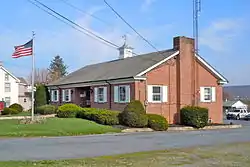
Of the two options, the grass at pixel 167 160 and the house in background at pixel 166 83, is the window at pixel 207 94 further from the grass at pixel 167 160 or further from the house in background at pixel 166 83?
the grass at pixel 167 160

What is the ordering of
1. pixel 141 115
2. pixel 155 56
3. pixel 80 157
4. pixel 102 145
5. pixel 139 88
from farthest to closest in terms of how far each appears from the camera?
pixel 155 56 < pixel 139 88 < pixel 141 115 < pixel 102 145 < pixel 80 157

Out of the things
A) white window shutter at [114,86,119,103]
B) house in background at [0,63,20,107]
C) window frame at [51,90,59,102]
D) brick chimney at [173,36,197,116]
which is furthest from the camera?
house in background at [0,63,20,107]

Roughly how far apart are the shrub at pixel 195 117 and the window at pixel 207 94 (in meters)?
3.25

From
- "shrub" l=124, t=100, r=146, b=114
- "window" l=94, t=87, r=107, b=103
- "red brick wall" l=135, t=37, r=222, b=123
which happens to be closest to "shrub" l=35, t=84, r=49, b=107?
"window" l=94, t=87, r=107, b=103

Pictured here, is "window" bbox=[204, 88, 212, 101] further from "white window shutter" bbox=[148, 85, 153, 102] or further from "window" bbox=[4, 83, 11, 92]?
"window" bbox=[4, 83, 11, 92]

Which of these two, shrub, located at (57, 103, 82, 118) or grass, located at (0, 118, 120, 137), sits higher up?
shrub, located at (57, 103, 82, 118)

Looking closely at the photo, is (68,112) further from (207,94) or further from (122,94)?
(207,94)

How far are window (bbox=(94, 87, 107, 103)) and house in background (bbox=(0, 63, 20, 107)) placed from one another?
3100cm

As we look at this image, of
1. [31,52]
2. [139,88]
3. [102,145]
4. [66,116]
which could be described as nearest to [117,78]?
[139,88]

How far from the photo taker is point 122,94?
108 feet

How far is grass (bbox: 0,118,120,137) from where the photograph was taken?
22172 millimetres

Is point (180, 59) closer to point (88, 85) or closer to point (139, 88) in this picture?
point (139, 88)

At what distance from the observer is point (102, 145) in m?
17.6

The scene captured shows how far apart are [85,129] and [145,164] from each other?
43.7 ft
